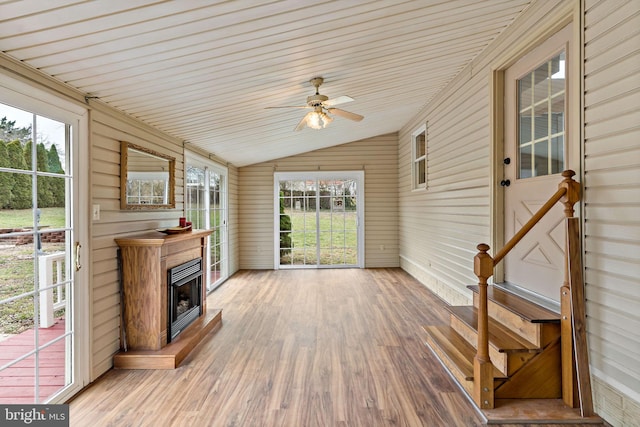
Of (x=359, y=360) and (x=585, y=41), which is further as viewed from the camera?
(x=359, y=360)

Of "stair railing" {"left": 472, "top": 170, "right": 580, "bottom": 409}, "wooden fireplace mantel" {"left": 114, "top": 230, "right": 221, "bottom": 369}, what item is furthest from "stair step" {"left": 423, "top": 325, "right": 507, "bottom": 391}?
"wooden fireplace mantel" {"left": 114, "top": 230, "right": 221, "bottom": 369}

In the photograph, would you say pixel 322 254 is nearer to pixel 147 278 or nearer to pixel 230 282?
pixel 230 282

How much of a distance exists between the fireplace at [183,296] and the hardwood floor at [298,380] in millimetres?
325

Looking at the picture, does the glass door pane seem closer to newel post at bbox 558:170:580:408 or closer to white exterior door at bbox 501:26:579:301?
newel post at bbox 558:170:580:408

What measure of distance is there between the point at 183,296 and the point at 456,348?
2709mm

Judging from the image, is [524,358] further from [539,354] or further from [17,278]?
[17,278]

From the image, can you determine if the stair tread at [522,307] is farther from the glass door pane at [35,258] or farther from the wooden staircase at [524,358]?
the glass door pane at [35,258]

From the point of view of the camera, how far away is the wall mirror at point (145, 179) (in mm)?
2939

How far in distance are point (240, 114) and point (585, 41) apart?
3114 millimetres

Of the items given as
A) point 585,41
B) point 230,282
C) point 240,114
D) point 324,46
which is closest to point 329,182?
point 230,282

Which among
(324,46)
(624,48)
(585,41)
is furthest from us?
(324,46)

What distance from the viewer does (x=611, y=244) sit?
6.39 feet

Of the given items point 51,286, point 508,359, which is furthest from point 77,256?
point 508,359

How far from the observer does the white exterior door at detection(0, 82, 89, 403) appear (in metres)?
1.88
